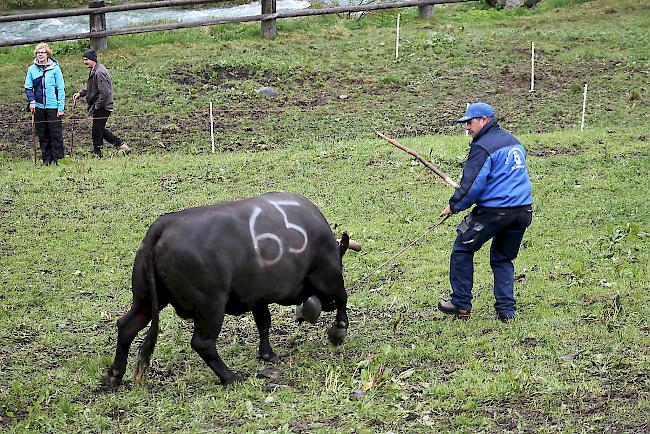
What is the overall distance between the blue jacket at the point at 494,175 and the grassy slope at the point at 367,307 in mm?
1063

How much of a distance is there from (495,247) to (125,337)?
3.29 meters

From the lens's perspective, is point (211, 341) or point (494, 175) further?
point (494, 175)

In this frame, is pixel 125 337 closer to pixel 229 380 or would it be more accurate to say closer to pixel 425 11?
pixel 229 380

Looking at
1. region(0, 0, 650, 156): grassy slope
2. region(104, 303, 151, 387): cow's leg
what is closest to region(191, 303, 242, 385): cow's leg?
region(104, 303, 151, 387): cow's leg

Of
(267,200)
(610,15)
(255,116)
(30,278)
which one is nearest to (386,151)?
(255,116)

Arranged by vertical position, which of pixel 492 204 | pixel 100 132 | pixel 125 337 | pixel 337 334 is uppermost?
pixel 492 204

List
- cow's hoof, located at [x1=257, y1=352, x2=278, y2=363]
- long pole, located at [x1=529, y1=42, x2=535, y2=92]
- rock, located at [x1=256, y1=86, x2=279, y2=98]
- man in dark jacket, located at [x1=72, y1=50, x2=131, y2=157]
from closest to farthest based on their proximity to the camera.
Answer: cow's hoof, located at [x1=257, y1=352, x2=278, y2=363] → man in dark jacket, located at [x1=72, y1=50, x2=131, y2=157] → rock, located at [x1=256, y1=86, x2=279, y2=98] → long pole, located at [x1=529, y1=42, x2=535, y2=92]

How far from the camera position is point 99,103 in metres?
16.4

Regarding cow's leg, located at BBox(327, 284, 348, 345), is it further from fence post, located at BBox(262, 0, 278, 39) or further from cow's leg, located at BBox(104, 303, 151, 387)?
Answer: fence post, located at BBox(262, 0, 278, 39)

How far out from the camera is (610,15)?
2333 cm

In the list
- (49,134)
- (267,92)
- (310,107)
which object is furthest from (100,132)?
(310,107)

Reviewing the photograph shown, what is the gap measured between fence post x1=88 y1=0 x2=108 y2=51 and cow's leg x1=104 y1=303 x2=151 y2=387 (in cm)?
1430

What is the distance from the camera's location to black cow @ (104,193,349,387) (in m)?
7.46

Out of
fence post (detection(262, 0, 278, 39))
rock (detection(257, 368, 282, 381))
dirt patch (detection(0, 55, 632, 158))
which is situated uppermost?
fence post (detection(262, 0, 278, 39))
